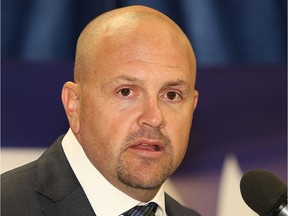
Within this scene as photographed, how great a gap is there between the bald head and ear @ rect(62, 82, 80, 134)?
0.11 feet

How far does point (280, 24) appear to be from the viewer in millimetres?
2633

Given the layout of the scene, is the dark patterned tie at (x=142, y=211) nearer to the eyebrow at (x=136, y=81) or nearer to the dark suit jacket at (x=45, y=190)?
the dark suit jacket at (x=45, y=190)

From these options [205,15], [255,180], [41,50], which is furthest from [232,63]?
[255,180]

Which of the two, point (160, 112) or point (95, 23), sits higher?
point (95, 23)

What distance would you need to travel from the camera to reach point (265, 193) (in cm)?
141

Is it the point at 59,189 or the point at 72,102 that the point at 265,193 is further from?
the point at 72,102

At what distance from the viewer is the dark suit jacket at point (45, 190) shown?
5.54ft

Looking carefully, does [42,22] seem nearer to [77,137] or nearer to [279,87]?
[77,137]

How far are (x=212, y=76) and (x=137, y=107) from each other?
0.92 meters

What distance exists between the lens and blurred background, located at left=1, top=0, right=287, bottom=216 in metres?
2.33

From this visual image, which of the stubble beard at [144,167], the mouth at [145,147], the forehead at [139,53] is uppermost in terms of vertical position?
the forehead at [139,53]

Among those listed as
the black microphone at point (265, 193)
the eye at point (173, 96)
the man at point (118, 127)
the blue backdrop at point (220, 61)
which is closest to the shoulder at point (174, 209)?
the man at point (118, 127)

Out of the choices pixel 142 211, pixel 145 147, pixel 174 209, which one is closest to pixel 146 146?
pixel 145 147

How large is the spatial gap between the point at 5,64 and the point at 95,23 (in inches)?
19.0
